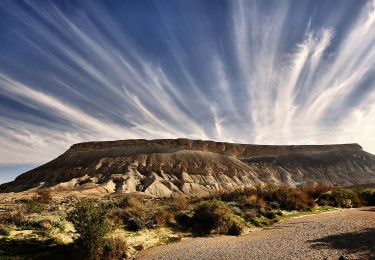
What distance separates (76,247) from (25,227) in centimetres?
425

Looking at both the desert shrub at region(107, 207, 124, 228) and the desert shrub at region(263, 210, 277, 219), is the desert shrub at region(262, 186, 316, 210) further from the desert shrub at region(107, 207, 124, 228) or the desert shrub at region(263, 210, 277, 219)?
the desert shrub at region(107, 207, 124, 228)

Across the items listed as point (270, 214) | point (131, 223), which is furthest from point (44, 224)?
point (270, 214)

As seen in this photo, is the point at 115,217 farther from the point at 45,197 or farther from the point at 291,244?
the point at 45,197

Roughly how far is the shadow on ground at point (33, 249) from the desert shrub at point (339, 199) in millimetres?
20759

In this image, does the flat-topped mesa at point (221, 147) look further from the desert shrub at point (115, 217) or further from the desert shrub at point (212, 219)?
the desert shrub at point (212, 219)

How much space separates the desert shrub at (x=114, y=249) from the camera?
13.2 m

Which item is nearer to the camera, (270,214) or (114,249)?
(114,249)

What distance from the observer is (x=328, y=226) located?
16531 mm

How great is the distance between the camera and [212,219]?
60.3 ft

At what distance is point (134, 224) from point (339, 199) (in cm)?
1855

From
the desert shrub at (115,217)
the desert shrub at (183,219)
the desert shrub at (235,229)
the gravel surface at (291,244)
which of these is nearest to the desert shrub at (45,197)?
the desert shrub at (115,217)

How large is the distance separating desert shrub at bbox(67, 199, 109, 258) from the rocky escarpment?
195 ft

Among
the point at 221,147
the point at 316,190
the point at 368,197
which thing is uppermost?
the point at 221,147

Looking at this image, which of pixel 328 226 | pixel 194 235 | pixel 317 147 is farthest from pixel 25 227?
pixel 317 147
